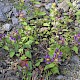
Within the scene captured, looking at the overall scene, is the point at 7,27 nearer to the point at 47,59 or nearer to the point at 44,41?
the point at 44,41

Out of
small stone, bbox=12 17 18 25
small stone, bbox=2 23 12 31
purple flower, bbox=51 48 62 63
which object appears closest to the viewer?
purple flower, bbox=51 48 62 63

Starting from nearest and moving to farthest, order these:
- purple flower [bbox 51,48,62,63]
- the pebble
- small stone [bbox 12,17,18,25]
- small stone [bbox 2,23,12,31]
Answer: purple flower [bbox 51,48,62,63] → small stone [bbox 2,23,12,31] → small stone [bbox 12,17,18,25] → the pebble

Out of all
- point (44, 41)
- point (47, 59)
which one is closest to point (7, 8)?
point (44, 41)

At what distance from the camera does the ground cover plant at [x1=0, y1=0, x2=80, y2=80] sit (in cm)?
311

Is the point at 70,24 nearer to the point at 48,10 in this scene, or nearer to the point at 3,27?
the point at 48,10

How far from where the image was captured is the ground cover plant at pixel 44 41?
10.2 feet

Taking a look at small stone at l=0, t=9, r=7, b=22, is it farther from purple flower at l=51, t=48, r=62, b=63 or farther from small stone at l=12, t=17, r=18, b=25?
purple flower at l=51, t=48, r=62, b=63

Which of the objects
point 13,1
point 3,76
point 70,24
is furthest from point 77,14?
point 3,76

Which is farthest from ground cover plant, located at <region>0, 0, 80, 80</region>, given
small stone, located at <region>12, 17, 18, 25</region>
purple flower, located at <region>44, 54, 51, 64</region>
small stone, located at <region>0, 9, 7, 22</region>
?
small stone, located at <region>0, 9, 7, 22</region>

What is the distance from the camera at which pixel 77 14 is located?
12.2 feet

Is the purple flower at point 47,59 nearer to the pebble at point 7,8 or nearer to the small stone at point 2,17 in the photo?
the small stone at point 2,17

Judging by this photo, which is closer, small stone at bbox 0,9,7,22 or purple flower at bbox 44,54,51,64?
purple flower at bbox 44,54,51,64

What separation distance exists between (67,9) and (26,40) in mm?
847

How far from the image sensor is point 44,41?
11.3 ft
